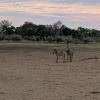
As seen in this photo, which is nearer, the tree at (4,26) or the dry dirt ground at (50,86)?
A: the dry dirt ground at (50,86)

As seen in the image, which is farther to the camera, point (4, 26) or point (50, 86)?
point (4, 26)

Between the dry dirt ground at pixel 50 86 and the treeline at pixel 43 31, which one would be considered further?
the treeline at pixel 43 31

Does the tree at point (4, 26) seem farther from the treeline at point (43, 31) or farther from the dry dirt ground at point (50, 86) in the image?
the dry dirt ground at point (50, 86)

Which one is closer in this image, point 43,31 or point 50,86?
point 50,86

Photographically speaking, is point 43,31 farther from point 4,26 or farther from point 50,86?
point 50,86

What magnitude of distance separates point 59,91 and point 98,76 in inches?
173

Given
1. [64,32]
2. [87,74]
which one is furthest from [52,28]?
[87,74]

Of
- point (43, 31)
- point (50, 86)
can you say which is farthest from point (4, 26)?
point (50, 86)

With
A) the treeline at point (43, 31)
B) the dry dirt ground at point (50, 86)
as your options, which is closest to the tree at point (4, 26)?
the treeline at point (43, 31)

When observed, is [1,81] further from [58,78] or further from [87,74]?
[87,74]

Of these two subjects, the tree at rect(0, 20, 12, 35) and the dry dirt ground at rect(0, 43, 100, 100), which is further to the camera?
the tree at rect(0, 20, 12, 35)

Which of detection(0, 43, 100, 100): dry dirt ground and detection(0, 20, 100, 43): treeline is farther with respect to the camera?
detection(0, 20, 100, 43): treeline

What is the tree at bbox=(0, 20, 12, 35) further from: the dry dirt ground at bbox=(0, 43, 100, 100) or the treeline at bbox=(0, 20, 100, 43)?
the dry dirt ground at bbox=(0, 43, 100, 100)

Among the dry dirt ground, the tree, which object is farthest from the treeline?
the dry dirt ground
